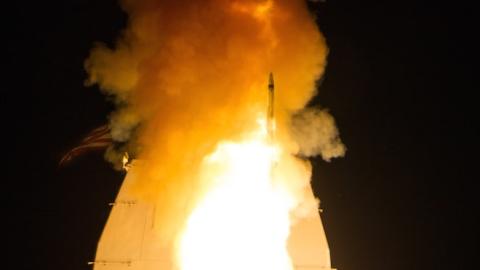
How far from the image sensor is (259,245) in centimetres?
976

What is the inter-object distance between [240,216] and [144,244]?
7.00 feet

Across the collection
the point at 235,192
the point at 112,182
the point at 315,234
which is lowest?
the point at 315,234

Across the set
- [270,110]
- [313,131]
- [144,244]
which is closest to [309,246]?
[313,131]

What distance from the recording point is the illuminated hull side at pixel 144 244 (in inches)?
392

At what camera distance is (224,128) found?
10.3 meters

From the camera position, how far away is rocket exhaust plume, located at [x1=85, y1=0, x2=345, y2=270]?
32.4 feet

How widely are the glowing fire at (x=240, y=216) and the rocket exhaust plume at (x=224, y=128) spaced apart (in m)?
0.02

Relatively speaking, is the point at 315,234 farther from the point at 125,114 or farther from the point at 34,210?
the point at 34,210

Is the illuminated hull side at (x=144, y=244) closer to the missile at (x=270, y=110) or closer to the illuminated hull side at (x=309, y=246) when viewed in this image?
the illuminated hull side at (x=309, y=246)

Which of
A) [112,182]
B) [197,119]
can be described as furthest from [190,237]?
[112,182]

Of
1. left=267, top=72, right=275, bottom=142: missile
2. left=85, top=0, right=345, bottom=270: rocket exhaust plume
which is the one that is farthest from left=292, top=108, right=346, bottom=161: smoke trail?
left=267, top=72, right=275, bottom=142: missile

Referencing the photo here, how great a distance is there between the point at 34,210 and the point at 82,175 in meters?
1.95

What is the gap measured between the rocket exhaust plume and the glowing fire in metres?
0.02

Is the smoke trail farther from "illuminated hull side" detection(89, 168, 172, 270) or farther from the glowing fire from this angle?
"illuminated hull side" detection(89, 168, 172, 270)
